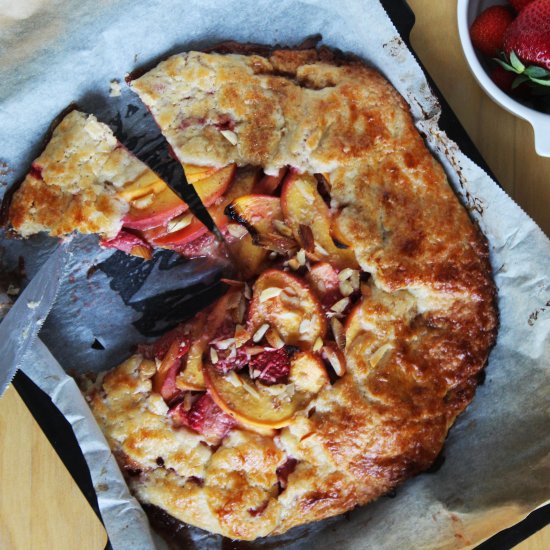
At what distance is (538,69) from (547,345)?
3.47ft

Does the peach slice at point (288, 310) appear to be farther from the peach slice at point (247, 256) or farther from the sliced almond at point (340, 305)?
the peach slice at point (247, 256)

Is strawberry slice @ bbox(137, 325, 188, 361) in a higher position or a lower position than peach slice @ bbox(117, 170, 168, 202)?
lower

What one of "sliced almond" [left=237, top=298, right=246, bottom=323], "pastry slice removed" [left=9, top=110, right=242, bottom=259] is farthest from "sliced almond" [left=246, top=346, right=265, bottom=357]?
"pastry slice removed" [left=9, top=110, right=242, bottom=259]

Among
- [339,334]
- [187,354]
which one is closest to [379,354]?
[339,334]

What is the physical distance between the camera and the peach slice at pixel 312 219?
253 cm

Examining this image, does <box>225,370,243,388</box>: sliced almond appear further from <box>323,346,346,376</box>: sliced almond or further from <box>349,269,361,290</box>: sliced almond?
<box>349,269,361,290</box>: sliced almond

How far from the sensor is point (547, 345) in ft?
8.32

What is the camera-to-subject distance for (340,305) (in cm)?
250

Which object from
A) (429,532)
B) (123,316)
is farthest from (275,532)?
(123,316)

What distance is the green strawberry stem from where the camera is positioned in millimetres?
2426

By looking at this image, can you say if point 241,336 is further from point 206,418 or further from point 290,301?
point 206,418

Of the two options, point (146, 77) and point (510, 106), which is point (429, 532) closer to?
point (510, 106)

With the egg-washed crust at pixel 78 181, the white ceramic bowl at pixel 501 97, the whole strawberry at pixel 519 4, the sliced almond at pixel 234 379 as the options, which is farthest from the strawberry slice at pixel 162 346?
the whole strawberry at pixel 519 4

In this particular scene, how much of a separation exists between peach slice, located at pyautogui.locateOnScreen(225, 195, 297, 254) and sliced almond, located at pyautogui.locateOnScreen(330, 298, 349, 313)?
0.93 feet
